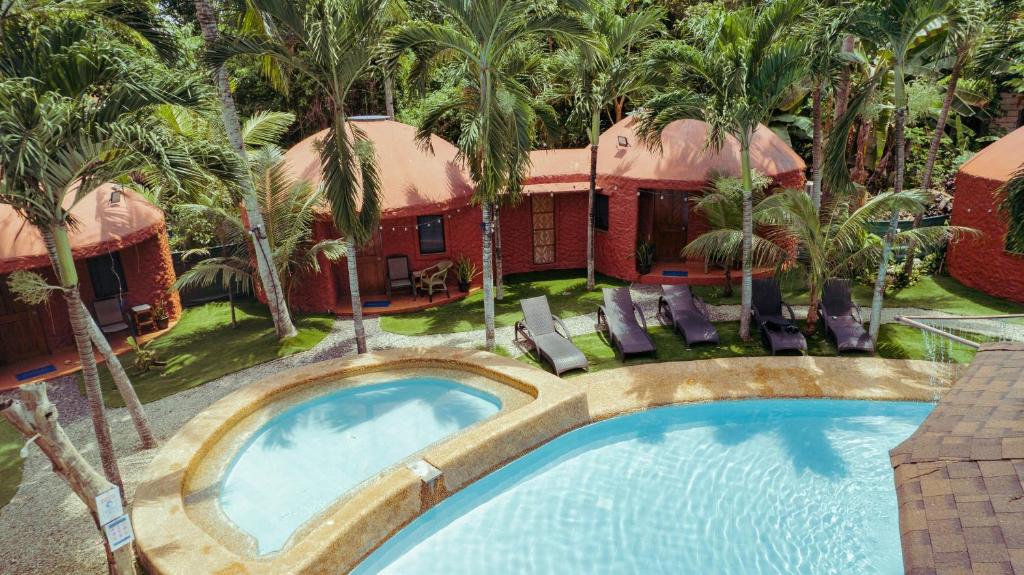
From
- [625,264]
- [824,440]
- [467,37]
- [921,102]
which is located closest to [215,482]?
[467,37]

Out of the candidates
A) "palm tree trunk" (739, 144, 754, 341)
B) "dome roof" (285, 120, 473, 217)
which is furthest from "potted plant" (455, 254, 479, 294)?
"palm tree trunk" (739, 144, 754, 341)

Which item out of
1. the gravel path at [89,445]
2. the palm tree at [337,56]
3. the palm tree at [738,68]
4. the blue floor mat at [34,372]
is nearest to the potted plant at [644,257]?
the gravel path at [89,445]

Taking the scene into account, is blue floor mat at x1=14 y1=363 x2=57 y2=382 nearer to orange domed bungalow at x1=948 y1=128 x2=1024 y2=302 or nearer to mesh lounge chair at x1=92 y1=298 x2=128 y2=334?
mesh lounge chair at x1=92 y1=298 x2=128 y2=334

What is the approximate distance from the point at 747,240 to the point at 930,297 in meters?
6.10

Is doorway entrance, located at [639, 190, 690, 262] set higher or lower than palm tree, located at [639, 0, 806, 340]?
lower

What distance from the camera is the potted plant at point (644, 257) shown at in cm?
1761

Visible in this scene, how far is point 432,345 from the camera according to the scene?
13617 millimetres

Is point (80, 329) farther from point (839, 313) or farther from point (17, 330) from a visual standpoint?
point (839, 313)

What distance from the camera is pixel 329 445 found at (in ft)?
33.1

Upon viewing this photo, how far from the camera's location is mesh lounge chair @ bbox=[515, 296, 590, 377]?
12008 millimetres

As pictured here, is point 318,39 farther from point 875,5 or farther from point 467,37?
point 875,5

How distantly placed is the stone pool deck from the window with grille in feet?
46.9

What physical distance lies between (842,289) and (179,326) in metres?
15.6

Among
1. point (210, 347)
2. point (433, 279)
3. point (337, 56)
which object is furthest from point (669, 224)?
point (210, 347)
